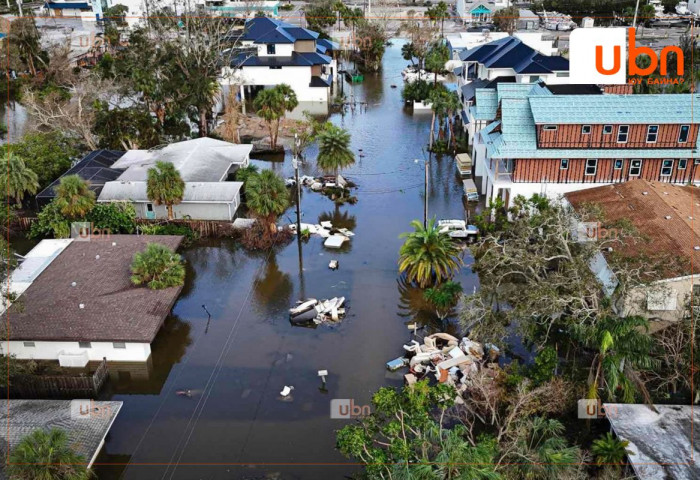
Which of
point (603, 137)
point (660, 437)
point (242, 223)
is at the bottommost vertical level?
point (660, 437)

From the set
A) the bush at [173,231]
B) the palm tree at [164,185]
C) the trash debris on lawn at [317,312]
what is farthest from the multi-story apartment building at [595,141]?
the palm tree at [164,185]

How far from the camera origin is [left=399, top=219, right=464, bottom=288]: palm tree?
1535 inches

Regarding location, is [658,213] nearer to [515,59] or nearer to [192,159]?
[515,59]

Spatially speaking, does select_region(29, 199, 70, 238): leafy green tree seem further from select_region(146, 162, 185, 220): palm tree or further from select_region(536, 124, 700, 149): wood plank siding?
select_region(536, 124, 700, 149): wood plank siding

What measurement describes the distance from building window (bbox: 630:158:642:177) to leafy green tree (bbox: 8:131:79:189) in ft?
140

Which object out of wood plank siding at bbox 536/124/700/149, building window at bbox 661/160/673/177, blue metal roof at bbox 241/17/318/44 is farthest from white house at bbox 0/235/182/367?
blue metal roof at bbox 241/17/318/44

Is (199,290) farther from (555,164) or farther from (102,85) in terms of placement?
(102,85)

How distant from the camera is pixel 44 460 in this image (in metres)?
23.3

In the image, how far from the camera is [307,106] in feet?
257

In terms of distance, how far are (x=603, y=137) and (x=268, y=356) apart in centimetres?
2663

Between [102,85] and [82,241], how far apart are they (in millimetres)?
29261

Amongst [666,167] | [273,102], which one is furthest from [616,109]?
[273,102]

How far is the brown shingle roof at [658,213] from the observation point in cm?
3297

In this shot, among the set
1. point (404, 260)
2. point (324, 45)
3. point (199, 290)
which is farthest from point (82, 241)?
point (324, 45)
